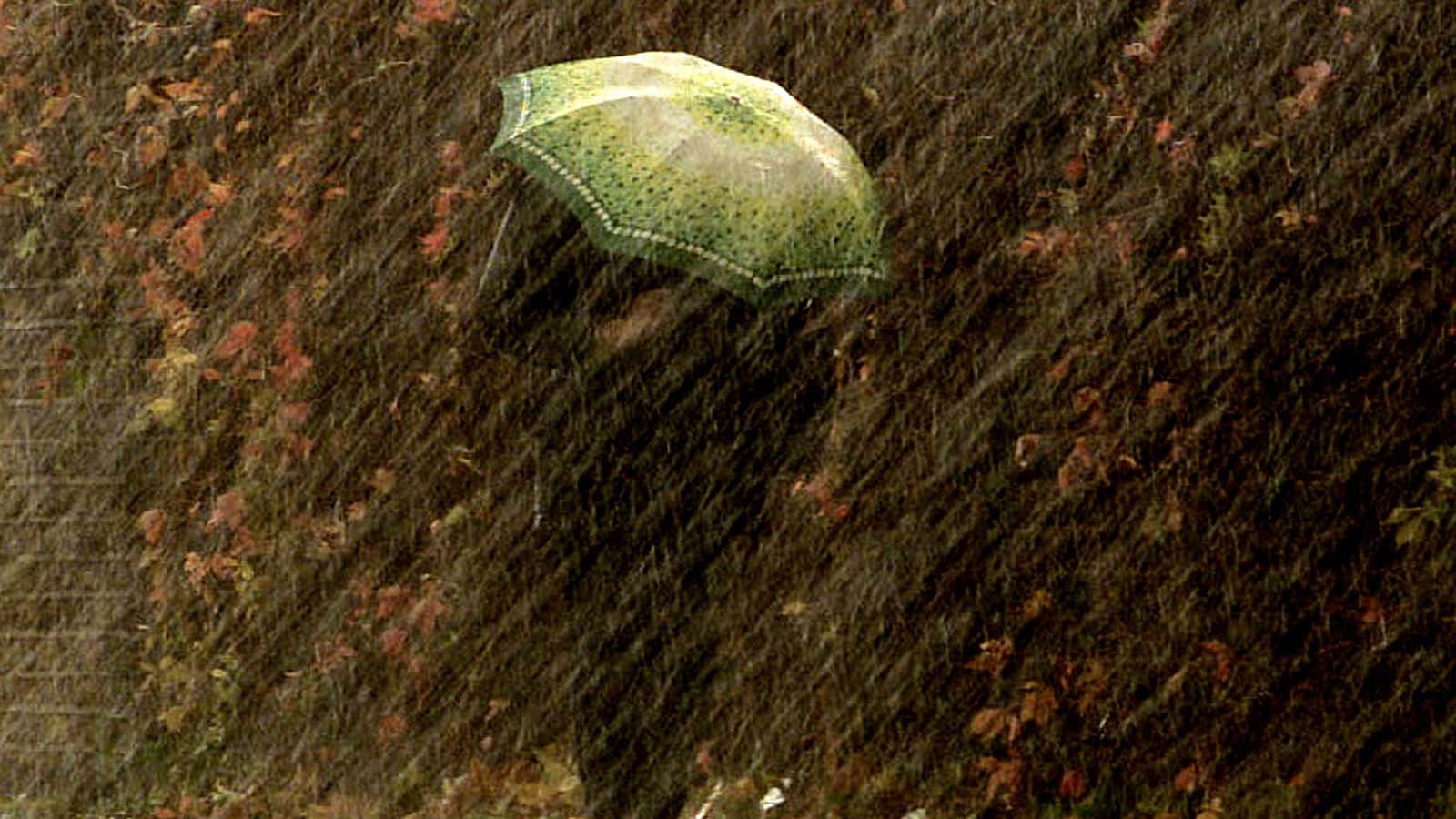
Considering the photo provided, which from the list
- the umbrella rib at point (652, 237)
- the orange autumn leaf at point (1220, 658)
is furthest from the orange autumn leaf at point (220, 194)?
the orange autumn leaf at point (1220, 658)

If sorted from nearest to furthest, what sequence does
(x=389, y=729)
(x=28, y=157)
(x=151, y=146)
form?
(x=389, y=729), (x=151, y=146), (x=28, y=157)

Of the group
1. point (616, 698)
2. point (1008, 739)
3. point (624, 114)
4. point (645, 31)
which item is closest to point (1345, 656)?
point (1008, 739)

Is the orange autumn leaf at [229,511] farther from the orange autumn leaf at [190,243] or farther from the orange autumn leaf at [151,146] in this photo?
the orange autumn leaf at [151,146]

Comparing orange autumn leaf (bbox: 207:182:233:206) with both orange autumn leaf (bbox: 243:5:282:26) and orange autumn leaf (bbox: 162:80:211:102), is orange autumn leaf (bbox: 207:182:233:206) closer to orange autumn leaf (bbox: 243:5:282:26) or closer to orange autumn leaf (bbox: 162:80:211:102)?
orange autumn leaf (bbox: 162:80:211:102)

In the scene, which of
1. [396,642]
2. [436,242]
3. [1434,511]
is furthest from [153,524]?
[1434,511]

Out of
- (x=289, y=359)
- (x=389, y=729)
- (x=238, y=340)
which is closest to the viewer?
(x=389, y=729)

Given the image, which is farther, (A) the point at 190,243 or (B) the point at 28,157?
(B) the point at 28,157

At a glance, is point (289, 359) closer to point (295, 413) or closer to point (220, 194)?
point (295, 413)

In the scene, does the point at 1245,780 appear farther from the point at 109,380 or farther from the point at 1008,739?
the point at 109,380
